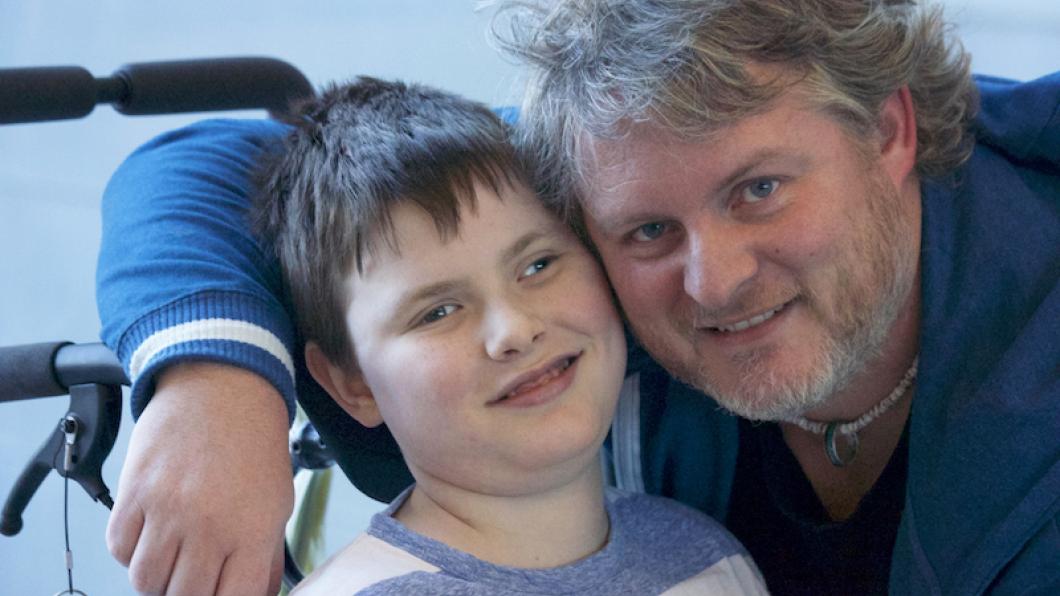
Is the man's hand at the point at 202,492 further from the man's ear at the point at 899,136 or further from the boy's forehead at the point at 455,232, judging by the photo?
the man's ear at the point at 899,136

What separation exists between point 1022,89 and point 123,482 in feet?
3.41

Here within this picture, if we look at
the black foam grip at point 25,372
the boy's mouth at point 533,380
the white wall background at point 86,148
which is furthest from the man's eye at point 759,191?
the white wall background at point 86,148

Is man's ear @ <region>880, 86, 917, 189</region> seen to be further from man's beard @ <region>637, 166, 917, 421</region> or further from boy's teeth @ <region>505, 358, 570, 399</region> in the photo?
boy's teeth @ <region>505, 358, 570, 399</region>

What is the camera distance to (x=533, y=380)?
1.17m

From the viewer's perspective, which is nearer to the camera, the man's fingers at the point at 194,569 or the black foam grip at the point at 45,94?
the man's fingers at the point at 194,569

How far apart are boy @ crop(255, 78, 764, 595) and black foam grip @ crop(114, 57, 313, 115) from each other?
229mm

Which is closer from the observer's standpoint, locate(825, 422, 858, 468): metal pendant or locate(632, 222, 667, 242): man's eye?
locate(632, 222, 667, 242): man's eye

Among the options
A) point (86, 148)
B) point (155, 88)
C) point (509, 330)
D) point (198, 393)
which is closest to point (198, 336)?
point (198, 393)

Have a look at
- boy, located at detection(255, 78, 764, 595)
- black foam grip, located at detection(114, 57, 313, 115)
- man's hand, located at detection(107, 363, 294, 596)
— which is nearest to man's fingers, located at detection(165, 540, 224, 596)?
man's hand, located at detection(107, 363, 294, 596)

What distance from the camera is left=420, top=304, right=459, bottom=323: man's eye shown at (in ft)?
3.83

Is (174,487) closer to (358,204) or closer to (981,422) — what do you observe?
(358,204)

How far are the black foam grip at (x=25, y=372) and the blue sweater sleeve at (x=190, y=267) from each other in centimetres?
8

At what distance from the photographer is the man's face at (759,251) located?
1.17m

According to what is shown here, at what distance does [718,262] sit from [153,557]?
0.58 m
